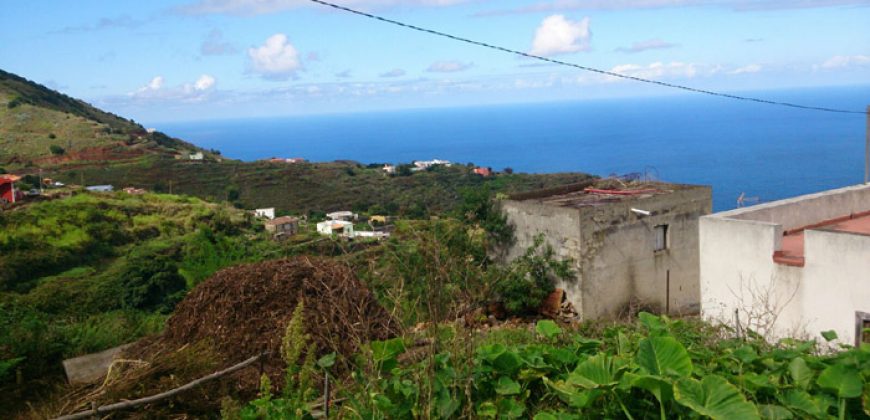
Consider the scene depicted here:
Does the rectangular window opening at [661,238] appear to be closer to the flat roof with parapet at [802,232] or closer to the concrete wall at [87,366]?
the flat roof with parapet at [802,232]

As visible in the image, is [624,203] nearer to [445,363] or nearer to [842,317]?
[842,317]

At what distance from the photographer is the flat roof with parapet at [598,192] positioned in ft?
47.4

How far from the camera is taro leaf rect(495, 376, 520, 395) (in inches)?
119

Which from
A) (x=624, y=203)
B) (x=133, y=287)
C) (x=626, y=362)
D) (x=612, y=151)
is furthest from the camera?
(x=612, y=151)

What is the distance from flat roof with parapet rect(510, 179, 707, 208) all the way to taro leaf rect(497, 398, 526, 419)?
10955 mm

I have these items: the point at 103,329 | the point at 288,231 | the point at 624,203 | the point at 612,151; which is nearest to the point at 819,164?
the point at 612,151

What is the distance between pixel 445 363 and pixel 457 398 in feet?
0.68

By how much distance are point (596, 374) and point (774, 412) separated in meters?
0.62

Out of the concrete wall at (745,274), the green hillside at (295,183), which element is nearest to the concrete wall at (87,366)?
the concrete wall at (745,274)

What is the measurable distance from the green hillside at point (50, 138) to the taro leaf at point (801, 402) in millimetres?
47241

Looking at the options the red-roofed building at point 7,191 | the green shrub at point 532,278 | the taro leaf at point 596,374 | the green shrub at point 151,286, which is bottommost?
the green shrub at point 151,286

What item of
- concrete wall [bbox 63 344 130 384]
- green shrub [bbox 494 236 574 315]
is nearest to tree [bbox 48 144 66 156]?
green shrub [bbox 494 236 574 315]

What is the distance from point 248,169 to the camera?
53.0 m

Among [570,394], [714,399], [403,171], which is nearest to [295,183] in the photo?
[403,171]
